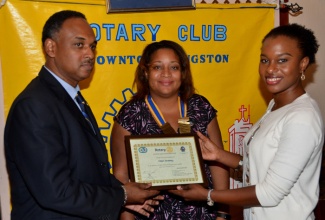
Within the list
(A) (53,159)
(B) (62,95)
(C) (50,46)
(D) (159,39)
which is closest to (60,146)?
(A) (53,159)

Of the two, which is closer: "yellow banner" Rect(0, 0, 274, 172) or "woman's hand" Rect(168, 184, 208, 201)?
"woman's hand" Rect(168, 184, 208, 201)

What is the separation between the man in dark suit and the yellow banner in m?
0.94

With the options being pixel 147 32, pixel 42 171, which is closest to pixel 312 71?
pixel 147 32

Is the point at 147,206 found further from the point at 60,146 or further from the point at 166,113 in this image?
the point at 60,146

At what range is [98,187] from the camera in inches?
83.7

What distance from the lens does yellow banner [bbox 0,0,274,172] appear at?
3.09 metres

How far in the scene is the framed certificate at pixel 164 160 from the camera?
2428 mm

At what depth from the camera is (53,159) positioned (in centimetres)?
192

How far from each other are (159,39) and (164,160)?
124 cm

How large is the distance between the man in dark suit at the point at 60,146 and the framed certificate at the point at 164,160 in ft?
0.28

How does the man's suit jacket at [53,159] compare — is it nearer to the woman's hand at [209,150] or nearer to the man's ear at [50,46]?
the man's ear at [50,46]

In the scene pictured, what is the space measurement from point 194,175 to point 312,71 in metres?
1.99

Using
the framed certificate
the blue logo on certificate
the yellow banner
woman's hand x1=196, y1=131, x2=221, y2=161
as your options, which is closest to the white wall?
the yellow banner

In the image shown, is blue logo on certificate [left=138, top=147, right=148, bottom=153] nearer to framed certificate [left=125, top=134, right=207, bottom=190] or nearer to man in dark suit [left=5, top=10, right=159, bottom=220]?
framed certificate [left=125, top=134, right=207, bottom=190]
